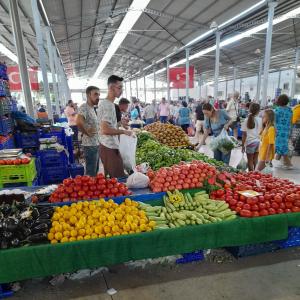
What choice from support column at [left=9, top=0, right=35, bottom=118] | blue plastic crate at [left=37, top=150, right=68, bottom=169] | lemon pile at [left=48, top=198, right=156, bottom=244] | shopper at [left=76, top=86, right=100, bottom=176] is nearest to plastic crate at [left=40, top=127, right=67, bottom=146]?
blue plastic crate at [left=37, top=150, right=68, bottom=169]

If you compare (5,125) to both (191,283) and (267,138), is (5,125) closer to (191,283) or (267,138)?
(191,283)

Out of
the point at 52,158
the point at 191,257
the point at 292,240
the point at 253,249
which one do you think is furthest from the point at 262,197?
the point at 52,158

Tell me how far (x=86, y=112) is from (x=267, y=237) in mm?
3216

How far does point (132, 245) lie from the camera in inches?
100

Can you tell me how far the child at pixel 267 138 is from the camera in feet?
16.7

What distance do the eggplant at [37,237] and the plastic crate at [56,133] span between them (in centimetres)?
417

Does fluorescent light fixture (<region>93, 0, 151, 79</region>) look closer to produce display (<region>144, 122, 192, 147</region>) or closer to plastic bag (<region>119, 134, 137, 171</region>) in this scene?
produce display (<region>144, 122, 192, 147</region>)

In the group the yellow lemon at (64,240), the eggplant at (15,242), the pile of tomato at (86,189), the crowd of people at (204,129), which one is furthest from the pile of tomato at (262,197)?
the eggplant at (15,242)

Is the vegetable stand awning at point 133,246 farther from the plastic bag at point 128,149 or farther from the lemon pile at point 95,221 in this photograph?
the plastic bag at point 128,149

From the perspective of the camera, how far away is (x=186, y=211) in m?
2.95

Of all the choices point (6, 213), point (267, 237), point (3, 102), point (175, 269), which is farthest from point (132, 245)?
point (3, 102)

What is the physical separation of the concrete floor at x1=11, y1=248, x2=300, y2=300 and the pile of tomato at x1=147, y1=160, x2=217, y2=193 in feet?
3.02

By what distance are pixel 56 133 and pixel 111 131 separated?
10.8 feet

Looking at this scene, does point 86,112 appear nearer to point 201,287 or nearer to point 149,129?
point 201,287
